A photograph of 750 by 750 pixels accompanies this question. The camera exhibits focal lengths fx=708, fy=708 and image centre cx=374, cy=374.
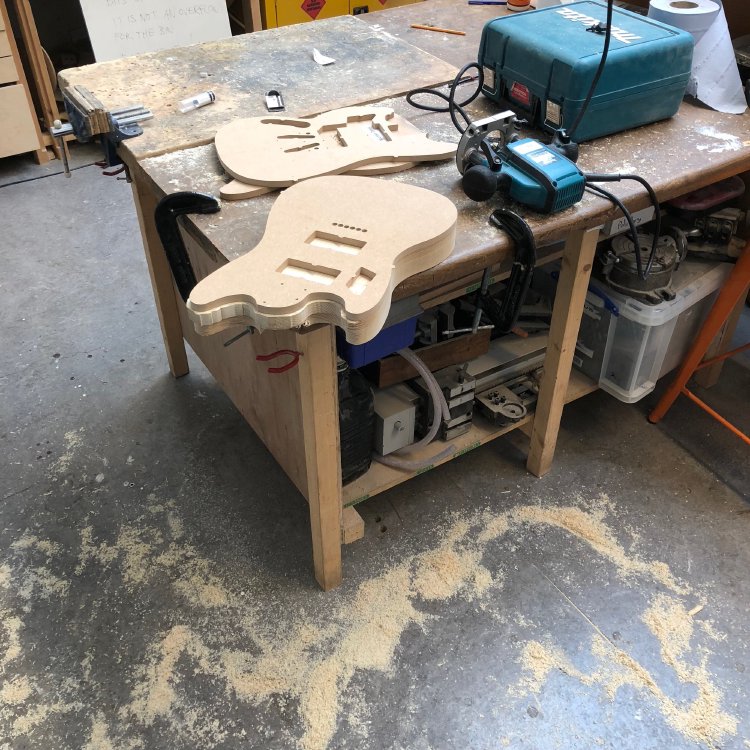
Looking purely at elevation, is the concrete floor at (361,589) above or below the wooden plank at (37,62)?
below

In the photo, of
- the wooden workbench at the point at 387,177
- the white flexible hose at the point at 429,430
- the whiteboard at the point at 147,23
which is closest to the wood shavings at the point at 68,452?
the wooden workbench at the point at 387,177

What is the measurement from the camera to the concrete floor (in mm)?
1330

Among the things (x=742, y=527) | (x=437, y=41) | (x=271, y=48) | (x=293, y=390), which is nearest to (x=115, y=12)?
(x=271, y=48)

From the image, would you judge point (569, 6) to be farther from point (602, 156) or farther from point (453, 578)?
point (453, 578)

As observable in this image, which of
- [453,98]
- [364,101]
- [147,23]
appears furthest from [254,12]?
[453,98]

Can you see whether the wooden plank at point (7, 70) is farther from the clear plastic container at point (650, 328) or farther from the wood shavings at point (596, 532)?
the wood shavings at point (596, 532)

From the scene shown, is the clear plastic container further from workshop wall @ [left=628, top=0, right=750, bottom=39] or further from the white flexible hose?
workshop wall @ [left=628, top=0, right=750, bottom=39]

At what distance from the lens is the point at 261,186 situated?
1.23 m

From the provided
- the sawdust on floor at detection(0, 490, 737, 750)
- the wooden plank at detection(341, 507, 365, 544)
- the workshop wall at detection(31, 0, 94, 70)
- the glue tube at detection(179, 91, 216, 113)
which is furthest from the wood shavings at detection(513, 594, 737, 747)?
the workshop wall at detection(31, 0, 94, 70)

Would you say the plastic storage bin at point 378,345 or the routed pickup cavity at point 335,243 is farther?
the plastic storage bin at point 378,345

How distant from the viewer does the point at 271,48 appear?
1.80 meters

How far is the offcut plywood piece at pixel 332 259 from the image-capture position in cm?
96

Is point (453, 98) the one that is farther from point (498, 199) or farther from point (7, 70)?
point (7, 70)

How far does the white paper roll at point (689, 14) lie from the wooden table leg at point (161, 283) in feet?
3.81
